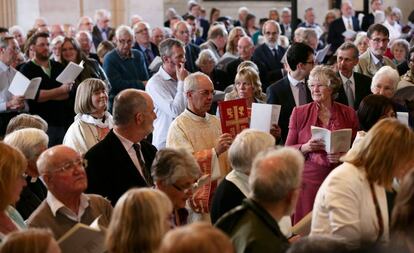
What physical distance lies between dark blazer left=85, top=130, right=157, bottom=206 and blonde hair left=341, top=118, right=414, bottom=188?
1.65 m

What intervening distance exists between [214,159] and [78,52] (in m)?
4.02

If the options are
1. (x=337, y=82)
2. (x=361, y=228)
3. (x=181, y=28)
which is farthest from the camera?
(x=181, y=28)

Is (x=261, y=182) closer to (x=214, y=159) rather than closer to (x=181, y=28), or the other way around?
(x=214, y=159)

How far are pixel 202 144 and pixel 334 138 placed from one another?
1.01 metres

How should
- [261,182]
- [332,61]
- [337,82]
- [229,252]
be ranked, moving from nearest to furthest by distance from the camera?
[229,252] → [261,182] → [337,82] → [332,61]

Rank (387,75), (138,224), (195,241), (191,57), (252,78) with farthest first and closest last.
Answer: (191,57), (252,78), (387,75), (138,224), (195,241)

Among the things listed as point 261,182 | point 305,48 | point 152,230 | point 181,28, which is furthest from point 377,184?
point 181,28

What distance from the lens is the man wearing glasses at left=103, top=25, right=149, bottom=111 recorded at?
12047 mm

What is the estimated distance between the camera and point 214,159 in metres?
7.66

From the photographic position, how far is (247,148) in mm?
6078

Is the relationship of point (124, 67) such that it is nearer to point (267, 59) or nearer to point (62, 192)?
point (267, 59)

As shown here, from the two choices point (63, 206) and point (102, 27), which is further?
point (102, 27)

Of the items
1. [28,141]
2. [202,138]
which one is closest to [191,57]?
[202,138]

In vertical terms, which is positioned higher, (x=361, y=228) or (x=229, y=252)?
(x=229, y=252)
